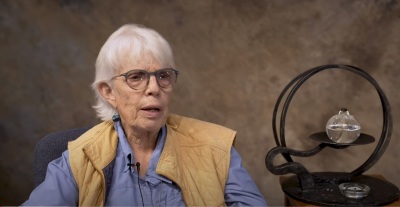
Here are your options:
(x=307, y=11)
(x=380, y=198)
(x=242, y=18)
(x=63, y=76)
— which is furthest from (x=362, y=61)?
(x=63, y=76)

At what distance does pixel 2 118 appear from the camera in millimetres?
2824

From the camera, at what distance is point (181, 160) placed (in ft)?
5.47

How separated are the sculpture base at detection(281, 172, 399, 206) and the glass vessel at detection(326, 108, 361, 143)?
213 mm

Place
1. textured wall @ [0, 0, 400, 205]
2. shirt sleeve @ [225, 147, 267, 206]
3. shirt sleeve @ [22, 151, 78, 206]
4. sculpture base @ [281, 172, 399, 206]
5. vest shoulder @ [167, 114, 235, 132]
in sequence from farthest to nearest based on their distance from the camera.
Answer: textured wall @ [0, 0, 400, 205]
sculpture base @ [281, 172, 399, 206]
vest shoulder @ [167, 114, 235, 132]
shirt sleeve @ [225, 147, 267, 206]
shirt sleeve @ [22, 151, 78, 206]

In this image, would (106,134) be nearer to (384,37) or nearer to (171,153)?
(171,153)

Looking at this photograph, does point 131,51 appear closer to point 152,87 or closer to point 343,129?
point 152,87

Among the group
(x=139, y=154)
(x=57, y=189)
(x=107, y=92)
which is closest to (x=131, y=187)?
(x=139, y=154)

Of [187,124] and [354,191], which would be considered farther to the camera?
[354,191]

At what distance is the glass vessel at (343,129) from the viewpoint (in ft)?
6.31

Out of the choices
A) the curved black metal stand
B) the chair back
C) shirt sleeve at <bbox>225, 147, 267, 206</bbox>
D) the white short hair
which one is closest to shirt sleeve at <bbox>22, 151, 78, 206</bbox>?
the chair back

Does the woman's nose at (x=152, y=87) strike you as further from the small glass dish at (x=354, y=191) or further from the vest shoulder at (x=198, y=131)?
the small glass dish at (x=354, y=191)

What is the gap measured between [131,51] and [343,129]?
0.92 metres

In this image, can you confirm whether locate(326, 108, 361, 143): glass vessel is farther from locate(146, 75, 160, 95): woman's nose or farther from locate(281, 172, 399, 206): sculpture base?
locate(146, 75, 160, 95): woman's nose

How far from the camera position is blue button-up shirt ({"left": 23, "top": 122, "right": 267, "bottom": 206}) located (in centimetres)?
153
